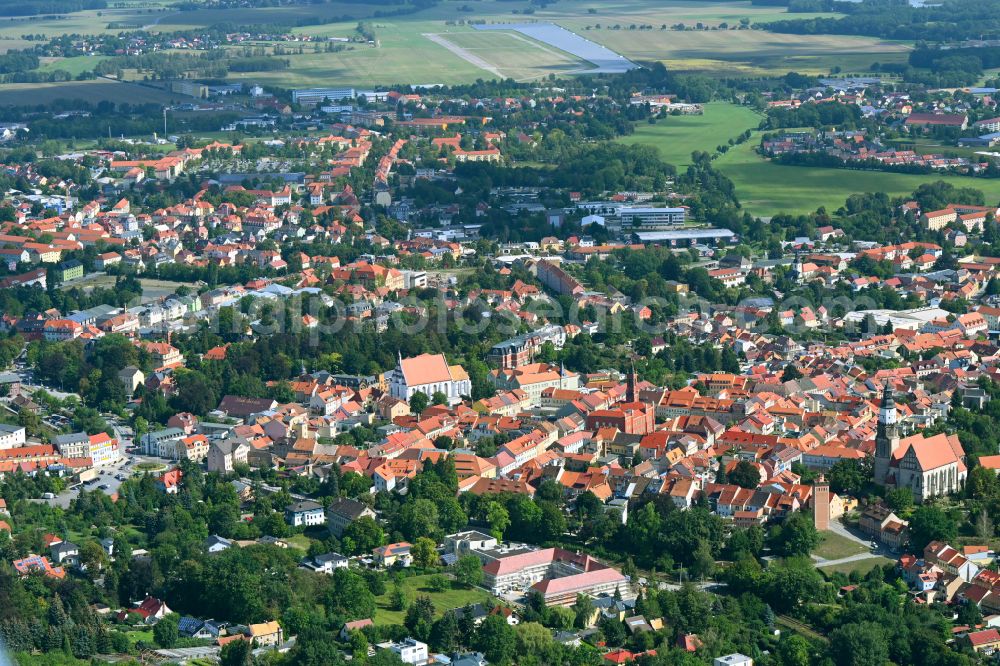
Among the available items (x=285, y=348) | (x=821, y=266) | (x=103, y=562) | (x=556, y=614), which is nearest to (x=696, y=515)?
(x=556, y=614)

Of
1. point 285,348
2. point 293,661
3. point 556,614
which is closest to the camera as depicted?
point 293,661

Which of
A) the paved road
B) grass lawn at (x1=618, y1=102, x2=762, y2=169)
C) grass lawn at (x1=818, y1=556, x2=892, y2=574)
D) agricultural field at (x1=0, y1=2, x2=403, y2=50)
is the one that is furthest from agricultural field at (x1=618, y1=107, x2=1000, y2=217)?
agricultural field at (x1=0, y1=2, x2=403, y2=50)

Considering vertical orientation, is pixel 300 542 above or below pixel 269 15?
above

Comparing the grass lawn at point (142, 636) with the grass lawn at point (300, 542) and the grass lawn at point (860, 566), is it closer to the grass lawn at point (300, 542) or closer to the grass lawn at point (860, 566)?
the grass lawn at point (300, 542)

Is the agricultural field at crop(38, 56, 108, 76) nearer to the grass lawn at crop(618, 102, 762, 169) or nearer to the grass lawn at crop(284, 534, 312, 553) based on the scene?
the grass lawn at crop(618, 102, 762, 169)

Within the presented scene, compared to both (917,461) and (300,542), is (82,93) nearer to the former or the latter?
(300,542)

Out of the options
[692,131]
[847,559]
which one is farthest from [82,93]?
[847,559]

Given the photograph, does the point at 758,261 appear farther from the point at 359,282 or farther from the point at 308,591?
the point at 308,591

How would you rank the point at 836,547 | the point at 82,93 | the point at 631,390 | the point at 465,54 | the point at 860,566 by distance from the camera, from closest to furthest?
the point at 860,566 → the point at 836,547 → the point at 631,390 → the point at 82,93 → the point at 465,54
